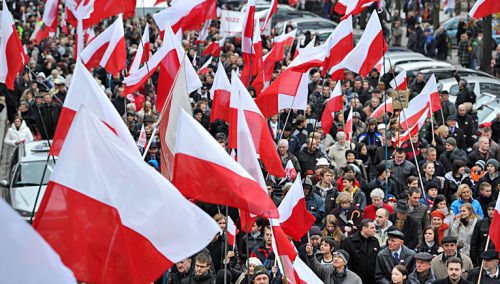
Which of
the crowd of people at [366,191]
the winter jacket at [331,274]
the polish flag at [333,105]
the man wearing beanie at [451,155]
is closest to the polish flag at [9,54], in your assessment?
the crowd of people at [366,191]

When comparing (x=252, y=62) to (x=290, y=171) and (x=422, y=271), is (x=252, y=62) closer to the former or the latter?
(x=290, y=171)

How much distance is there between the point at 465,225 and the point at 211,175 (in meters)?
5.54

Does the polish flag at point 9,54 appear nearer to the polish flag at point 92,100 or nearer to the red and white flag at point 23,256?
the polish flag at point 92,100

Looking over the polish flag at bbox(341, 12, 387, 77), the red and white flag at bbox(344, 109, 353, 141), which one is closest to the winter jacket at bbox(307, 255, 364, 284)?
the polish flag at bbox(341, 12, 387, 77)

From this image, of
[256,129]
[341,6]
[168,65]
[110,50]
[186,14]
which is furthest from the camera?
[341,6]

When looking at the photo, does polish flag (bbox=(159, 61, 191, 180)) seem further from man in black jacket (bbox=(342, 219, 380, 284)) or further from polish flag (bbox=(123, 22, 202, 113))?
polish flag (bbox=(123, 22, 202, 113))

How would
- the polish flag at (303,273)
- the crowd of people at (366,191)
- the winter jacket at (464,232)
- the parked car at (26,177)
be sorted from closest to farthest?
the polish flag at (303,273), the crowd of people at (366,191), the winter jacket at (464,232), the parked car at (26,177)

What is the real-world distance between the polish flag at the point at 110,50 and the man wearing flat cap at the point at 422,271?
256 inches

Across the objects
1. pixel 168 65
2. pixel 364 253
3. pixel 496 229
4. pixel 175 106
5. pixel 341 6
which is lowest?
pixel 364 253

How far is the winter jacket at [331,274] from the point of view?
9.98 m

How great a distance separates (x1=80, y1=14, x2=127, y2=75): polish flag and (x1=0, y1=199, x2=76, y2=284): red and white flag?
10.0 m

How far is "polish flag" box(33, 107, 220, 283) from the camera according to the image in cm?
633

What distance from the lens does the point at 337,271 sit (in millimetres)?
10070

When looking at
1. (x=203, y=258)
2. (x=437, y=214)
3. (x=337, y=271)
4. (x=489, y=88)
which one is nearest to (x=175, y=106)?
(x=203, y=258)
